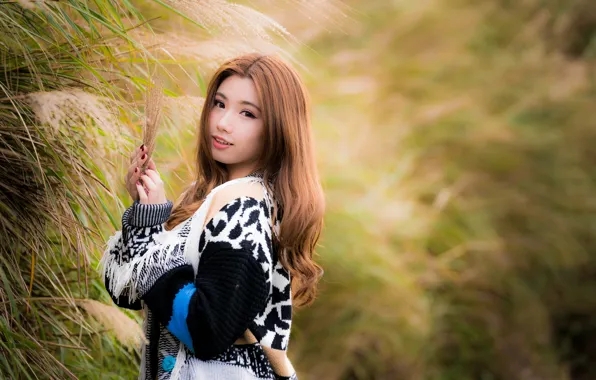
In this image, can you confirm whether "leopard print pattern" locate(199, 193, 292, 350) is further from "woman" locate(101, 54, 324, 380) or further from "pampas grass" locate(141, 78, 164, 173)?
"pampas grass" locate(141, 78, 164, 173)

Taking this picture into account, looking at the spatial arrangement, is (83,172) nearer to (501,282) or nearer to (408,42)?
(501,282)

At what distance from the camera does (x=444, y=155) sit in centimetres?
662

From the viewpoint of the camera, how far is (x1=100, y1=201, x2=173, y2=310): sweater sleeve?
180 centimetres

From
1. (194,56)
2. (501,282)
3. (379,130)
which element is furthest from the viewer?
(379,130)

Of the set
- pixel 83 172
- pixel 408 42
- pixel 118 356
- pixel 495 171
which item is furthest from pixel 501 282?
pixel 83 172

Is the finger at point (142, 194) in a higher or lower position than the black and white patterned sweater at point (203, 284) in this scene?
higher

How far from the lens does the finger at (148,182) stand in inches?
71.8

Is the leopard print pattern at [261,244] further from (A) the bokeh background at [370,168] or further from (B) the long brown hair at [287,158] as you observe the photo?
(A) the bokeh background at [370,168]

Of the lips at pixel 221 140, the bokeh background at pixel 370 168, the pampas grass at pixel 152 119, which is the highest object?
the pampas grass at pixel 152 119

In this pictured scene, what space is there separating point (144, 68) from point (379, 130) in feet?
13.5

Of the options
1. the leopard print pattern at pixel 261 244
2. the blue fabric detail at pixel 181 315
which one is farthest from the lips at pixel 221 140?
the blue fabric detail at pixel 181 315

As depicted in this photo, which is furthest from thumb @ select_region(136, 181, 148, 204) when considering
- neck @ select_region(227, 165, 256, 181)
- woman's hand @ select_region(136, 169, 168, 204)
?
neck @ select_region(227, 165, 256, 181)

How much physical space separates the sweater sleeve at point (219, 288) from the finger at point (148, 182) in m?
0.14

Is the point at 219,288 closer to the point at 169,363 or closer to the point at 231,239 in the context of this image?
the point at 231,239
